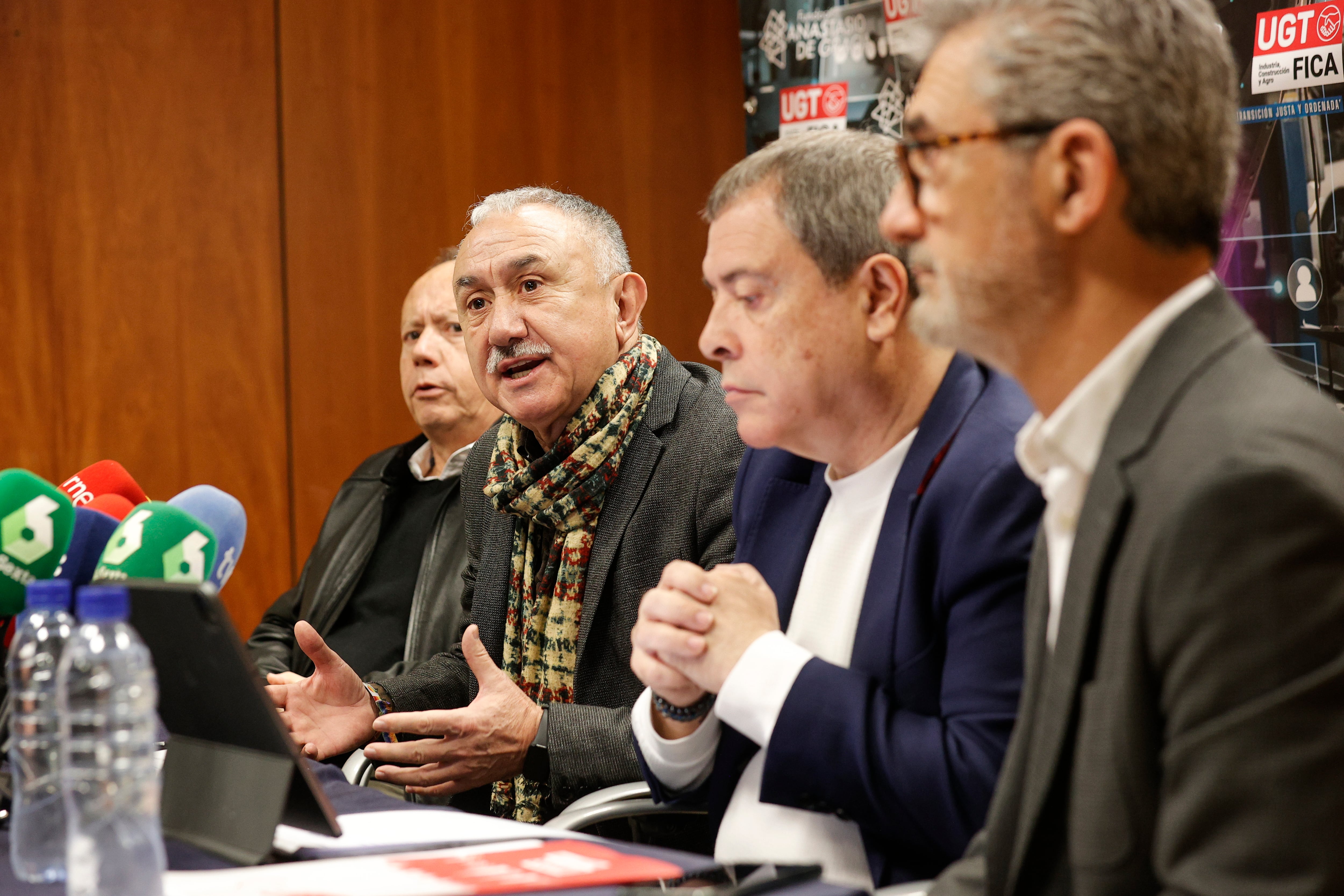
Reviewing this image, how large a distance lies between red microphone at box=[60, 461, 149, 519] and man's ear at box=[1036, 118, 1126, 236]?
1273 millimetres

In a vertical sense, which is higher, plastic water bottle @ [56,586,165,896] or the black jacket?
plastic water bottle @ [56,586,165,896]

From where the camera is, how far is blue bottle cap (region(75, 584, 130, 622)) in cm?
96

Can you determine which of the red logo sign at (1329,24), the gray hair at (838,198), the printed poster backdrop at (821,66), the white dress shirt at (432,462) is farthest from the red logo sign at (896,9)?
the gray hair at (838,198)

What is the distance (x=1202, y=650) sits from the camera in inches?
31.5

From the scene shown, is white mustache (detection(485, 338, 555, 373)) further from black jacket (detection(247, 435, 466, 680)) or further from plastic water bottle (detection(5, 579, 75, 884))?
plastic water bottle (detection(5, 579, 75, 884))

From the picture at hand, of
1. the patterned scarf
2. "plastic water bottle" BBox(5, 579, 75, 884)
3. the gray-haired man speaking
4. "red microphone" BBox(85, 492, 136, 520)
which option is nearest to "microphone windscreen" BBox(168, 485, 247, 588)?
"red microphone" BBox(85, 492, 136, 520)

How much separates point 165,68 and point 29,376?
1035mm

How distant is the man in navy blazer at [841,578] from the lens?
4.21 feet

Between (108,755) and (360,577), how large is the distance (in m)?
1.97

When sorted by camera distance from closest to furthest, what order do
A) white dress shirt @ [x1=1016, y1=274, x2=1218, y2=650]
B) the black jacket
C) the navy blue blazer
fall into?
white dress shirt @ [x1=1016, y1=274, x2=1218, y2=650] → the navy blue blazer → the black jacket

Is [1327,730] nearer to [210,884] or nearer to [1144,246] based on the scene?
[1144,246]

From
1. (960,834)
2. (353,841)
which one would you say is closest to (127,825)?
(353,841)

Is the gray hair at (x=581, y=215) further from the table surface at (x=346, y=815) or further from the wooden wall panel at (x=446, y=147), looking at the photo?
the wooden wall panel at (x=446, y=147)

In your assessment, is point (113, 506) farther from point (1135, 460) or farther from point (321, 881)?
point (1135, 460)
